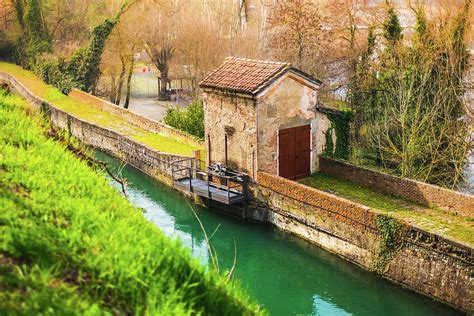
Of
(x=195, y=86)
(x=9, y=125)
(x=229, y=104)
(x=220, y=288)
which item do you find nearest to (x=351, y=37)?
(x=195, y=86)

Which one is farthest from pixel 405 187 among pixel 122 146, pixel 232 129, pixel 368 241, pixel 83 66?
pixel 83 66

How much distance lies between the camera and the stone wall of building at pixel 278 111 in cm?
1831

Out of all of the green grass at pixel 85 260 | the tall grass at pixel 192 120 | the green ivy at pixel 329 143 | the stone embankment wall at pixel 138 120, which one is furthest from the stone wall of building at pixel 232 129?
the green grass at pixel 85 260

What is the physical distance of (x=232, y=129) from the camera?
1909 centimetres

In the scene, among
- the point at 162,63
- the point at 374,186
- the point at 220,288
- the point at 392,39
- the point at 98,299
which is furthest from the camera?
the point at 162,63

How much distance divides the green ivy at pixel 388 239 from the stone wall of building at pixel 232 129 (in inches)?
204

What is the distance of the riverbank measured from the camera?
1315cm

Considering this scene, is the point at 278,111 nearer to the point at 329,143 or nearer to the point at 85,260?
the point at 329,143

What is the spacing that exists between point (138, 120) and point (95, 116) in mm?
3401

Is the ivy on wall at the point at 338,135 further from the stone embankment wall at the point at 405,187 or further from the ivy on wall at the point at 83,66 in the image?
the ivy on wall at the point at 83,66

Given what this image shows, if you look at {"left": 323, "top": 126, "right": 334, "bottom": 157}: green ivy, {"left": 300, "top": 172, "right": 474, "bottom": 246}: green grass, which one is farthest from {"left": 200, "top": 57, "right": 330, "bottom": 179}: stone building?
{"left": 323, "top": 126, "right": 334, "bottom": 157}: green ivy

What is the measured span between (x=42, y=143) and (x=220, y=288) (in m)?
3.31

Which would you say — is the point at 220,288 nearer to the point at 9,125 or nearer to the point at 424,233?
the point at 9,125

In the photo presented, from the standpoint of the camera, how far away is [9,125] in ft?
25.0
